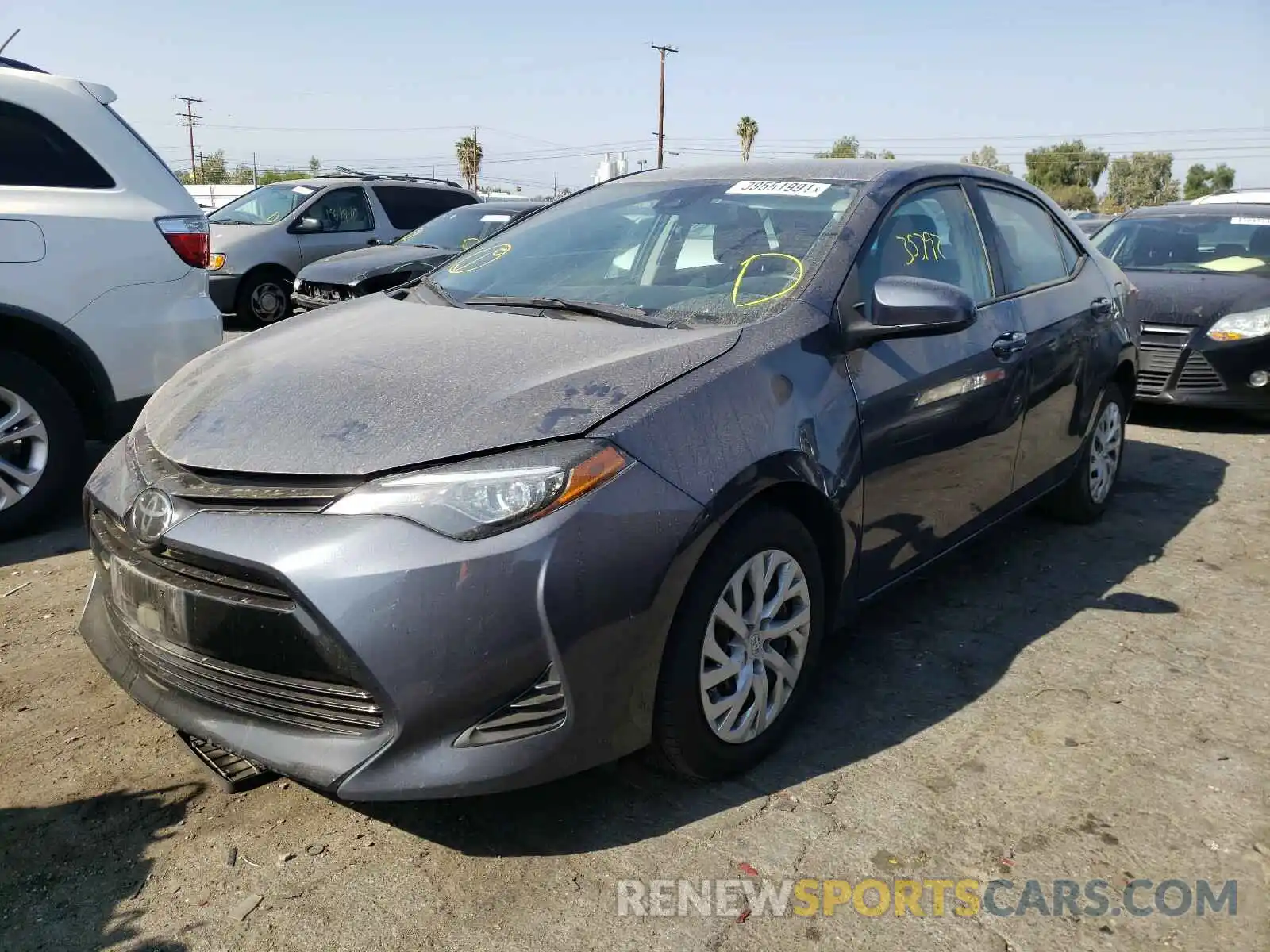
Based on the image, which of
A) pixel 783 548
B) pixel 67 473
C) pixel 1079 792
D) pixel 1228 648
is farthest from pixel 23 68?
pixel 1228 648

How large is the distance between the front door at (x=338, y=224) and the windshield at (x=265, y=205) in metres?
0.22

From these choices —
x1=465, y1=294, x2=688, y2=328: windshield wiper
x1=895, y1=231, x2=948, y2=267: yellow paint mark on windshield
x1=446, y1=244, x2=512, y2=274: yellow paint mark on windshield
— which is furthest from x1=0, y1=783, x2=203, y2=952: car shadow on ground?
x1=895, y1=231, x2=948, y2=267: yellow paint mark on windshield

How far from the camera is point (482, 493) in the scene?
84.5 inches

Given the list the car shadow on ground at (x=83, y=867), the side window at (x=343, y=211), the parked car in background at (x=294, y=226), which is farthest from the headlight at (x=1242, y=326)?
the side window at (x=343, y=211)

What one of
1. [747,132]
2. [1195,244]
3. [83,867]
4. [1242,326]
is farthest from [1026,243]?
[747,132]

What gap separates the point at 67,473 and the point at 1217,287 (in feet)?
23.3

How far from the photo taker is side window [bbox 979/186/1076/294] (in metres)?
3.98

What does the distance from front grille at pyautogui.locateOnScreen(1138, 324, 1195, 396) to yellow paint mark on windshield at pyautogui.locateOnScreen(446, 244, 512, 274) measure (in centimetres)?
496

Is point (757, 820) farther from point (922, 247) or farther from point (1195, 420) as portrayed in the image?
point (1195, 420)

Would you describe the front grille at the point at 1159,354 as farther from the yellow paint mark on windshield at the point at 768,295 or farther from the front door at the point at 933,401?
the yellow paint mark on windshield at the point at 768,295

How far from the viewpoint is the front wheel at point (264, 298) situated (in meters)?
11.3

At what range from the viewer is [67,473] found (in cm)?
440

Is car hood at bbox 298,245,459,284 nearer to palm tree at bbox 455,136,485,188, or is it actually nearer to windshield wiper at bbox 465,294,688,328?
windshield wiper at bbox 465,294,688,328

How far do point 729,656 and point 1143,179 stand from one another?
91.2 m
